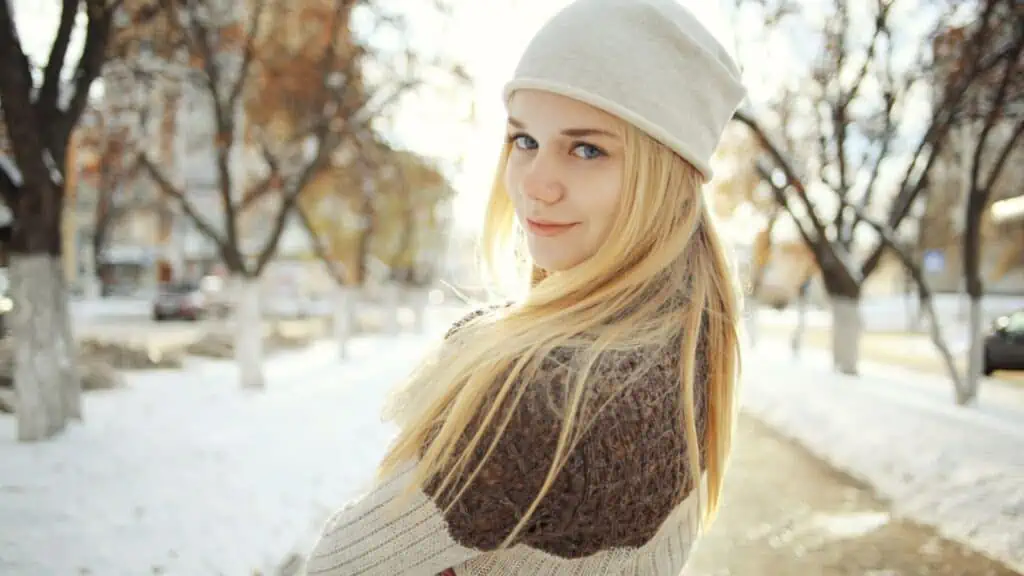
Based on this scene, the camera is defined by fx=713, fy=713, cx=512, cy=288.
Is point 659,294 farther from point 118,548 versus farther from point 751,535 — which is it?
point 751,535

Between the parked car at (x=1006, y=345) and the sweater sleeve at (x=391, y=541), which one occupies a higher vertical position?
the sweater sleeve at (x=391, y=541)

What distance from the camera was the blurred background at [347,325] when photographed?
454 cm

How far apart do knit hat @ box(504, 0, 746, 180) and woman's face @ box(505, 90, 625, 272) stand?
32mm

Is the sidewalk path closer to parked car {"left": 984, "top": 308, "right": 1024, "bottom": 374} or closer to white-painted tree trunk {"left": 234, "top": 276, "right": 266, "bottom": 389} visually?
white-painted tree trunk {"left": 234, "top": 276, "right": 266, "bottom": 389}

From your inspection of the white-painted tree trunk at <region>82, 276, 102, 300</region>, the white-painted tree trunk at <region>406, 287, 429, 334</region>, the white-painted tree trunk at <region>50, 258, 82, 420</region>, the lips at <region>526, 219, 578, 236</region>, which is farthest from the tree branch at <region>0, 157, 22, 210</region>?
the white-painted tree trunk at <region>82, 276, 102, 300</region>

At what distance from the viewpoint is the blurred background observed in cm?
454

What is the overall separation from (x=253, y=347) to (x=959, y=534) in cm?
941

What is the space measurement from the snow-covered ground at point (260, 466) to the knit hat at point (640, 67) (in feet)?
1.48

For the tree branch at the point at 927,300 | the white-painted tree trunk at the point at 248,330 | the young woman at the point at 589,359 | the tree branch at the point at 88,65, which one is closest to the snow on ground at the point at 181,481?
the white-painted tree trunk at the point at 248,330

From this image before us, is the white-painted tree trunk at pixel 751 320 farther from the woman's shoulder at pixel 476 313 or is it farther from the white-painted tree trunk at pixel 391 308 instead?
the white-painted tree trunk at pixel 391 308

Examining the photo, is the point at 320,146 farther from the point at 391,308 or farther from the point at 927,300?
the point at 391,308

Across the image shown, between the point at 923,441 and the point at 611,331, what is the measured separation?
24.4ft

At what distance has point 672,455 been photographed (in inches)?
38.2

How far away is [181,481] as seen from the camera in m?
5.24
